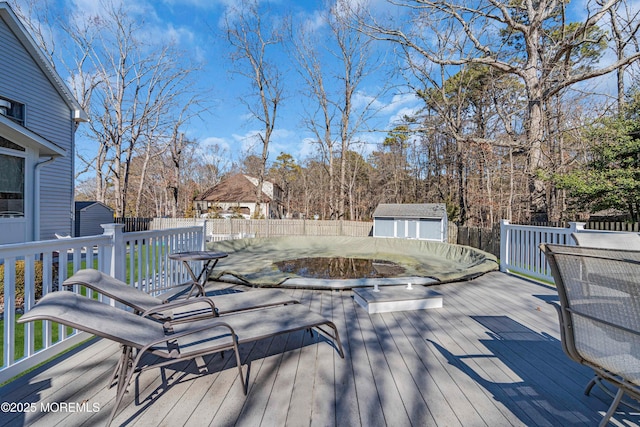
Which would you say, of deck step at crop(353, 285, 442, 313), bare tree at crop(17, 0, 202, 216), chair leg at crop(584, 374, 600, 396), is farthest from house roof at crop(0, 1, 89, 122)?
chair leg at crop(584, 374, 600, 396)

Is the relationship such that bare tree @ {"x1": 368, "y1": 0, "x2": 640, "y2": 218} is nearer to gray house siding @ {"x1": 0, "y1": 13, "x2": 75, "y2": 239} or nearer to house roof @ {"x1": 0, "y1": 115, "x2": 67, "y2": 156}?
house roof @ {"x1": 0, "y1": 115, "x2": 67, "y2": 156}

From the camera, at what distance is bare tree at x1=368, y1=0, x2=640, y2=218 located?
25.2 feet

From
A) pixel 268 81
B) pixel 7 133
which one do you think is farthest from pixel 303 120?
pixel 7 133

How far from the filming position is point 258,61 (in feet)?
56.0

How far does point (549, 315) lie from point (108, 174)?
22.9m

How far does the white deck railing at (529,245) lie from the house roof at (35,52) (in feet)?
41.6

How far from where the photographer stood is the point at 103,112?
54.3ft

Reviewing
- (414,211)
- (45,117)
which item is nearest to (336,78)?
(414,211)

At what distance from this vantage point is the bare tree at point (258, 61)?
16.1 meters

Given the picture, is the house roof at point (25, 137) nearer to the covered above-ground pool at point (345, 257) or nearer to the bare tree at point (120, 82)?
the covered above-ground pool at point (345, 257)

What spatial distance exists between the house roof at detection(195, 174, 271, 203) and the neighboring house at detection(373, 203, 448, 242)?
1267 cm

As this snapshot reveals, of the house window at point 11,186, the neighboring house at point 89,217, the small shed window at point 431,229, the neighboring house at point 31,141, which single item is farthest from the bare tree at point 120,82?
the small shed window at point 431,229

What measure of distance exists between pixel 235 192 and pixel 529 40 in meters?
21.8

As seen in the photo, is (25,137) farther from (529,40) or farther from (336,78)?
(336,78)
